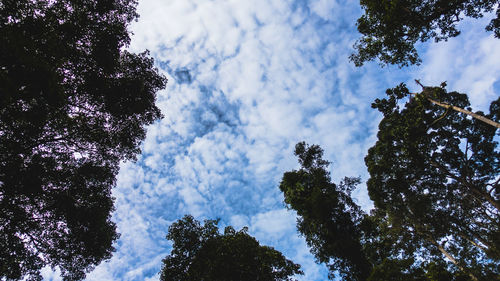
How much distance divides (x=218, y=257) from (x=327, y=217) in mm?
9172

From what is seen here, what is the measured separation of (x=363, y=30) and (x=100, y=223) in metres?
20.8

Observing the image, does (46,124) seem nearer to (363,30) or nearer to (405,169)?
(363,30)

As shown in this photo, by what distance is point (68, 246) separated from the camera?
13867mm

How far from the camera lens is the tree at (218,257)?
51.6ft

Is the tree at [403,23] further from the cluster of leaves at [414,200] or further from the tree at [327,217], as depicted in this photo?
the tree at [327,217]

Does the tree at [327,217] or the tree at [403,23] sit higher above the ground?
the tree at [403,23]

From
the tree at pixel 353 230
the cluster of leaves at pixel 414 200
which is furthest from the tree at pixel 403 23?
the tree at pixel 353 230

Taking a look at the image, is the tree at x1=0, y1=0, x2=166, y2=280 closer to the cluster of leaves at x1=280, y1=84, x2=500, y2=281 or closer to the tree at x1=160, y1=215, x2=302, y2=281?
the tree at x1=160, y1=215, x2=302, y2=281

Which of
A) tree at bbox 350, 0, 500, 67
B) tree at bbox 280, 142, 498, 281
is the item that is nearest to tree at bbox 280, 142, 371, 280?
tree at bbox 280, 142, 498, 281

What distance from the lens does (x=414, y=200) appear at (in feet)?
63.3

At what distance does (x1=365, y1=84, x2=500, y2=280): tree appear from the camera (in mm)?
17500

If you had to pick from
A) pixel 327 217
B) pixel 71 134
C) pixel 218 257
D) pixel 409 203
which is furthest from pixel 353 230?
pixel 71 134

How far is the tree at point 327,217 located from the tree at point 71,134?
13353 millimetres

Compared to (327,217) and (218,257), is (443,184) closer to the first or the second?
(327,217)
